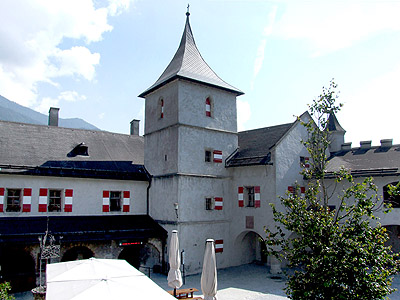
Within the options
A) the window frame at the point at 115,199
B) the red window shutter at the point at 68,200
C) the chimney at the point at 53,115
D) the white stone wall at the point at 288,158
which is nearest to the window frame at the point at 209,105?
the white stone wall at the point at 288,158

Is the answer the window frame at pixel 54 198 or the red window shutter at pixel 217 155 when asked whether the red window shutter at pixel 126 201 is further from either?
the red window shutter at pixel 217 155

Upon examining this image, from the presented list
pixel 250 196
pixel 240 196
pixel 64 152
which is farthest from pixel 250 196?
pixel 64 152

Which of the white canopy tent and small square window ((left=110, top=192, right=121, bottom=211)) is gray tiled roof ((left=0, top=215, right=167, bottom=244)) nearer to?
small square window ((left=110, top=192, right=121, bottom=211))

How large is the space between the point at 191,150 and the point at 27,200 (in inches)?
326

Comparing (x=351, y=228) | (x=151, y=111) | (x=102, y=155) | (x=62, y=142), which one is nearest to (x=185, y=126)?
(x=151, y=111)

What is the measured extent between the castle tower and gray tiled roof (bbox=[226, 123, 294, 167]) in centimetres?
67

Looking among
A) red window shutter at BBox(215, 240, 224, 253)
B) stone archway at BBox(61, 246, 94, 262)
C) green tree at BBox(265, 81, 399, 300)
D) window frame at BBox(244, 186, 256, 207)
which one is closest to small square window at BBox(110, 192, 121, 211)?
stone archway at BBox(61, 246, 94, 262)

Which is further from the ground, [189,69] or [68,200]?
[189,69]

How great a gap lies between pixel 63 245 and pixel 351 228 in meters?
12.9

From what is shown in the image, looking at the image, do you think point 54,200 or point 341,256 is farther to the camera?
point 54,200

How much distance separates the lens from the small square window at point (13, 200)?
15.8 meters

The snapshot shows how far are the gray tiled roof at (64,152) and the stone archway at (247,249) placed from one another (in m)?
6.76

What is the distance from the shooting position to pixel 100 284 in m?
6.52

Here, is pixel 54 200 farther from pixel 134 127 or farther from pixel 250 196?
pixel 134 127
